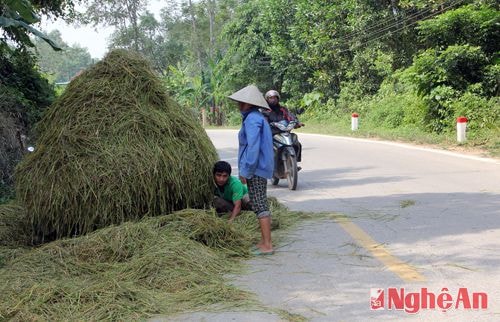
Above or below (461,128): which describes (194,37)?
above

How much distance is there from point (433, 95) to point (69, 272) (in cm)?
1552

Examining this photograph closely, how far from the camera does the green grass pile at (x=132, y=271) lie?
152 inches

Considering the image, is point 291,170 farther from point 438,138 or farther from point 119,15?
point 119,15

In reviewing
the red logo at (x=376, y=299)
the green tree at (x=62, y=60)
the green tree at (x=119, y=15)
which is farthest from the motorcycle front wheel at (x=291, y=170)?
the green tree at (x=62, y=60)

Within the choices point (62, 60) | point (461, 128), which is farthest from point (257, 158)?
point (62, 60)

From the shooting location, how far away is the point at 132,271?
4559mm

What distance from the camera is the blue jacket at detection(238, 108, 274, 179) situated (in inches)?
208

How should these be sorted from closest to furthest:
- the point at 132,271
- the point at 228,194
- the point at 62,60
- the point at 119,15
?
the point at 132,271, the point at 228,194, the point at 119,15, the point at 62,60

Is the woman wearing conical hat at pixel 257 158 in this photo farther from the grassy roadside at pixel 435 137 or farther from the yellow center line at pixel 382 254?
the grassy roadside at pixel 435 137

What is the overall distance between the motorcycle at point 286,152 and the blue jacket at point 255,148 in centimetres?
385

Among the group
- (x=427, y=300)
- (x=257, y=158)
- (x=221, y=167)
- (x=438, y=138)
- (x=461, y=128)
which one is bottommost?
(x=427, y=300)

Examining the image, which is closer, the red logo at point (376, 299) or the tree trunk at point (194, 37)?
the red logo at point (376, 299)

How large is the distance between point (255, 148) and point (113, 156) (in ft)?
4.87

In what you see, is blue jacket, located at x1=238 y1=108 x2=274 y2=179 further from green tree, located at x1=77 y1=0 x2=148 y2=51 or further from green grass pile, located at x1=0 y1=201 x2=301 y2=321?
green tree, located at x1=77 y1=0 x2=148 y2=51
